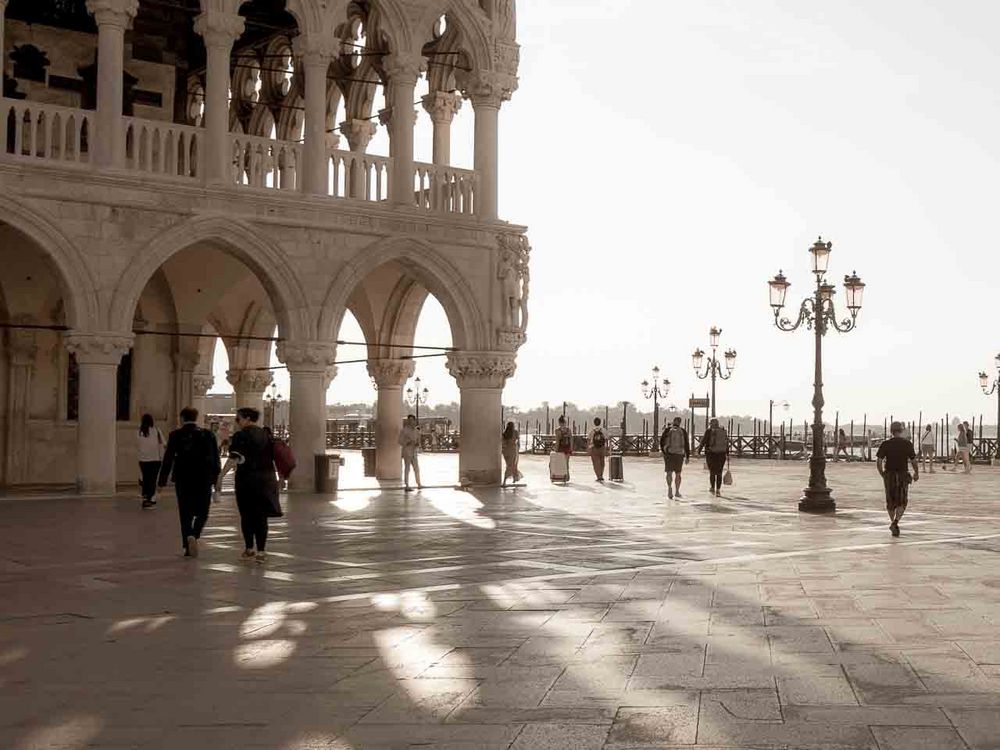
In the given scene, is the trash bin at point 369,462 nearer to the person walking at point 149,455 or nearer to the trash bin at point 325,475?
the trash bin at point 325,475

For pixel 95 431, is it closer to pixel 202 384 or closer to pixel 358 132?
pixel 358 132

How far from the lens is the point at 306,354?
23.4 m

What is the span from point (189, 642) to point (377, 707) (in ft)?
7.54

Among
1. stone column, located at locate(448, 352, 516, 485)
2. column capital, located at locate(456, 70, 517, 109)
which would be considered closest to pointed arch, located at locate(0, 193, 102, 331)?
stone column, located at locate(448, 352, 516, 485)

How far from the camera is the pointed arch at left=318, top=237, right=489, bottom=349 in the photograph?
2358cm

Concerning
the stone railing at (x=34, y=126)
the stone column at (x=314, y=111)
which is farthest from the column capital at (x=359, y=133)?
the stone railing at (x=34, y=126)

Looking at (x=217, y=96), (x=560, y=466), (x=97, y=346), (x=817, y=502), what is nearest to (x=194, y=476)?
(x=97, y=346)

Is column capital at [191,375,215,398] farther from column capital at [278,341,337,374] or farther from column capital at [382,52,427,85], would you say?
column capital at [382,52,427,85]

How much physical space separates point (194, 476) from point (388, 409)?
1596 centimetres

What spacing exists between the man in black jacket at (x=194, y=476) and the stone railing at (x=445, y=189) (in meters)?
12.3

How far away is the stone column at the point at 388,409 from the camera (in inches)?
1136

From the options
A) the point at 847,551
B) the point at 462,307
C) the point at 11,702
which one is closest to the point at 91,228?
the point at 462,307

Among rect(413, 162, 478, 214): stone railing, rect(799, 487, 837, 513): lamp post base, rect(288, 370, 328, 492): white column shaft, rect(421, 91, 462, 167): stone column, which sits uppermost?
rect(421, 91, 462, 167): stone column

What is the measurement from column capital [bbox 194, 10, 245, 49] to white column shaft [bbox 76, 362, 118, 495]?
19.0ft
